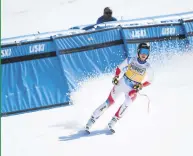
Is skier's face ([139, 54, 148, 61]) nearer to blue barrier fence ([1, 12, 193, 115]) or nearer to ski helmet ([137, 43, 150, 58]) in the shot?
ski helmet ([137, 43, 150, 58])

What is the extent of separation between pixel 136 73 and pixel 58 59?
7.74 feet

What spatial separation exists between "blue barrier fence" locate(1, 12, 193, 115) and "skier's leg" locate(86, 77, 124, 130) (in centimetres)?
180

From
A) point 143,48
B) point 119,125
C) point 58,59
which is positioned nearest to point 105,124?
point 119,125

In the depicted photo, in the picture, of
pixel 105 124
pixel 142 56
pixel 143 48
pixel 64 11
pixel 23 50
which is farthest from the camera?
pixel 64 11

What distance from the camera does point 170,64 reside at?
1122 centimetres

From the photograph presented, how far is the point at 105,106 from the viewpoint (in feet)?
26.3

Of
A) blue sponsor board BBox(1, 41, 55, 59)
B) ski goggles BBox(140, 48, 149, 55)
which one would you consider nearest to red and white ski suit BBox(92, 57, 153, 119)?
ski goggles BBox(140, 48, 149, 55)

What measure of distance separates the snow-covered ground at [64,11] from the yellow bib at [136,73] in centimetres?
657

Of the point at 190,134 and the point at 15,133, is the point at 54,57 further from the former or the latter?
the point at 190,134

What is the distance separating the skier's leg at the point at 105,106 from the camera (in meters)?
7.94

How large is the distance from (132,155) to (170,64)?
4.87 metres

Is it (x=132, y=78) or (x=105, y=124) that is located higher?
(x=132, y=78)

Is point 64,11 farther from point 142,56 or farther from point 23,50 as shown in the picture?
point 142,56

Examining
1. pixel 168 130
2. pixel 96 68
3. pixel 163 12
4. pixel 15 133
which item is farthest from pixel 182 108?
pixel 163 12
